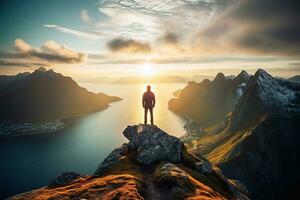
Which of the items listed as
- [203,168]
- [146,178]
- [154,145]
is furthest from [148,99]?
[203,168]

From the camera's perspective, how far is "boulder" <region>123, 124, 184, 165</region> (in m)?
68.2

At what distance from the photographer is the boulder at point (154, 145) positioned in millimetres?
68188

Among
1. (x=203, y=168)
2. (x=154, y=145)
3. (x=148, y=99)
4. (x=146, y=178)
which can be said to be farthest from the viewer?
(x=203, y=168)

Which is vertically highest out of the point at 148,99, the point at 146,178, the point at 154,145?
the point at 148,99

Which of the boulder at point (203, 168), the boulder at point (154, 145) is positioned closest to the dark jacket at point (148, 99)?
the boulder at point (154, 145)

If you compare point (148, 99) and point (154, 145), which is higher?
point (148, 99)

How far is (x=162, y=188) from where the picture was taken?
51.9 meters

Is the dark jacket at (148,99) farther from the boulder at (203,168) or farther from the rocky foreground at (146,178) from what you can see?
the boulder at (203,168)

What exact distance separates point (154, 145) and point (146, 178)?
1324cm

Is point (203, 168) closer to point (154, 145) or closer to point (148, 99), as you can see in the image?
point (154, 145)

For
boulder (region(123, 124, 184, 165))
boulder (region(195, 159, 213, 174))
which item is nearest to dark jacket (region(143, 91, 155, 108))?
boulder (region(123, 124, 184, 165))

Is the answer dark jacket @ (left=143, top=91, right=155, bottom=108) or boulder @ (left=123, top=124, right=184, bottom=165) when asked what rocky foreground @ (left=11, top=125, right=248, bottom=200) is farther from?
dark jacket @ (left=143, top=91, right=155, bottom=108)

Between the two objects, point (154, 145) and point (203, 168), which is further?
point (203, 168)

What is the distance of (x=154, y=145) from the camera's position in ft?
230
